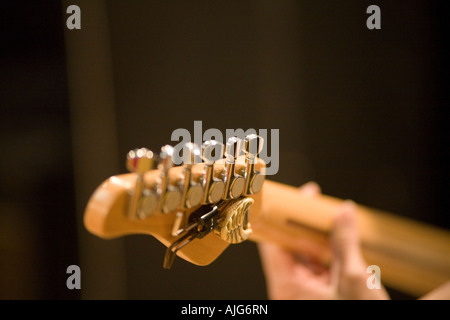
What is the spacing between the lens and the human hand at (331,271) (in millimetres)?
950

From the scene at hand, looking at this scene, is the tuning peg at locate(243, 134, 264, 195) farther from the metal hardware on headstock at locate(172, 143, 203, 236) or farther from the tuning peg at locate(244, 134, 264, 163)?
the metal hardware on headstock at locate(172, 143, 203, 236)

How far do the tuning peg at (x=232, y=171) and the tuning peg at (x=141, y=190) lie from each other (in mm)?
144

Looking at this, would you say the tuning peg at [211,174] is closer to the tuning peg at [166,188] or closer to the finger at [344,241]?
the tuning peg at [166,188]

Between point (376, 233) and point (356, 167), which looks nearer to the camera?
point (376, 233)

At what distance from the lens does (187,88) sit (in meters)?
1.40

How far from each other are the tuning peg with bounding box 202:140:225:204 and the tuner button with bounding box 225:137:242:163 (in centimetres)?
Answer: 2

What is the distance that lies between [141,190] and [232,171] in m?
0.18

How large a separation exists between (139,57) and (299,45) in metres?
0.75

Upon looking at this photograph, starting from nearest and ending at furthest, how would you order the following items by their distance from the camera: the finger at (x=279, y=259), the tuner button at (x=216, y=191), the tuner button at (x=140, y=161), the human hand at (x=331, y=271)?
1. the tuner button at (x=140, y=161)
2. the tuner button at (x=216, y=191)
3. the human hand at (x=331, y=271)
4. the finger at (x=279, y=259)

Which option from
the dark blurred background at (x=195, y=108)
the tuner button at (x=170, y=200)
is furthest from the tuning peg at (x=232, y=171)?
the dark blurred background at (x=195, y=108)

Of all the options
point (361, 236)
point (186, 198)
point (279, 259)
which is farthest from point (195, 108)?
point (186, 198)

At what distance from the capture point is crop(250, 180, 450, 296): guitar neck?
1.02m

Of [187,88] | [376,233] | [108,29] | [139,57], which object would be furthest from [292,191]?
[108,29]

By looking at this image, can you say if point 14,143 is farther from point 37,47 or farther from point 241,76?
point 241,76
